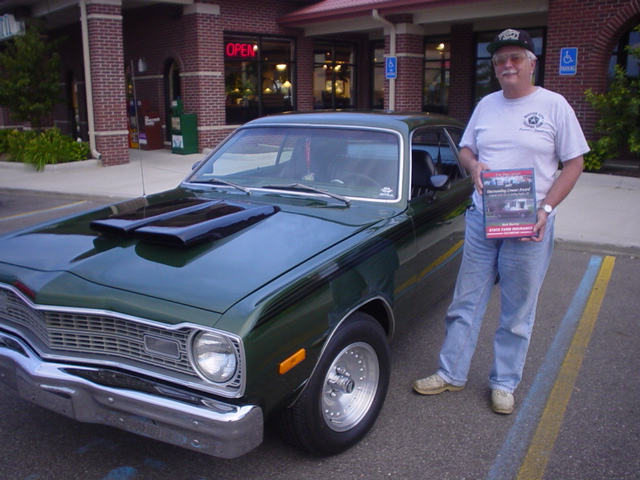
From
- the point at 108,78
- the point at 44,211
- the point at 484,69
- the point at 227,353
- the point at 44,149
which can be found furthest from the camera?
the point at 484,69

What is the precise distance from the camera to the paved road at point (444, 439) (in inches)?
115

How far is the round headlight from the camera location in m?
2.42

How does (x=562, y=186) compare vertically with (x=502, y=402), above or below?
above

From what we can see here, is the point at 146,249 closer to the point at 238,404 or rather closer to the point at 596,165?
the point at 238,404

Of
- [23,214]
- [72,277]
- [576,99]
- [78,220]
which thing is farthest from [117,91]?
[72,277]

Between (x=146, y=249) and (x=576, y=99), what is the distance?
11.3 m

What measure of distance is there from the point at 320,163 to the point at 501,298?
57.0 inches

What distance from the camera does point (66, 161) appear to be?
1413 centimetres

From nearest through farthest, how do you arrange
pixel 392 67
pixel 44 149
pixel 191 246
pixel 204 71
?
pixel 191 246 < pixel 44 149 < pixel 204 71 < pixel 392 67

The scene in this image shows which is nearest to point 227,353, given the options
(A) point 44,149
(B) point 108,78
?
(A) point 44,149

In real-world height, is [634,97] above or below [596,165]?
above

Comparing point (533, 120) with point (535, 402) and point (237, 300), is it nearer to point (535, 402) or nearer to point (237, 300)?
point (535, 402)

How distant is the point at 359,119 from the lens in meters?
4.21

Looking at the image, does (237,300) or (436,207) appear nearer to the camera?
(237,300)
